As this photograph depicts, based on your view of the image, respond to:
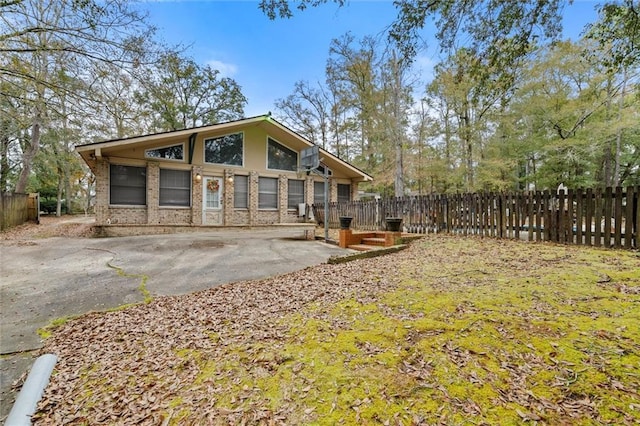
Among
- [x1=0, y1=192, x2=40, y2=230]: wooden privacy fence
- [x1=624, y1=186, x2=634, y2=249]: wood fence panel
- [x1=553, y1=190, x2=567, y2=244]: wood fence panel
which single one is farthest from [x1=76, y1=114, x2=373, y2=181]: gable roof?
[x1=624, y1=186, x2=634, y2=249]: wood fence panel

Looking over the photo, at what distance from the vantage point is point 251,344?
2.54 meters

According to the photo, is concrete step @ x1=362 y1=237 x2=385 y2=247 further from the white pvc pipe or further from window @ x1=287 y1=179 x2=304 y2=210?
window @ x1=287 y1=179 x2=304 y2=210

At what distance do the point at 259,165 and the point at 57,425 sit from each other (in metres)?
13.3

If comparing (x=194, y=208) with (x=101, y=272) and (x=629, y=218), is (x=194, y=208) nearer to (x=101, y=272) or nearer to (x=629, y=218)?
(x=101, y=272)

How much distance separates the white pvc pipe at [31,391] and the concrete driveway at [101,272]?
115 millimetres

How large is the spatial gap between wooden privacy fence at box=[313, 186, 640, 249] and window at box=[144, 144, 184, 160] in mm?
8846

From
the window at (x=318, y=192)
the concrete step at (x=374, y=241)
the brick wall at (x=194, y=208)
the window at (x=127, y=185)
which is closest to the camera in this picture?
the concrete step at (x=374, y=241)

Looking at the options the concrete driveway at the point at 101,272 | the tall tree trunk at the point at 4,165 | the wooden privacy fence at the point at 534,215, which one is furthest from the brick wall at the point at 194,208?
the tall tree trunk at the point at 4,165

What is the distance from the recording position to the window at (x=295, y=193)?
15.4 m

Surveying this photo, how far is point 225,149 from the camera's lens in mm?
13789

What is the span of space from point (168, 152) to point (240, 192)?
3.52 m

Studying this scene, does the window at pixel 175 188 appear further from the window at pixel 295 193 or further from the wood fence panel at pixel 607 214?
the wood fence panel at pixel 607 214

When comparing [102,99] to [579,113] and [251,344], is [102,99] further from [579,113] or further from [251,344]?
[579,113]

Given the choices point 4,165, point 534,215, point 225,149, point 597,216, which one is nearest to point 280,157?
point 225,149
